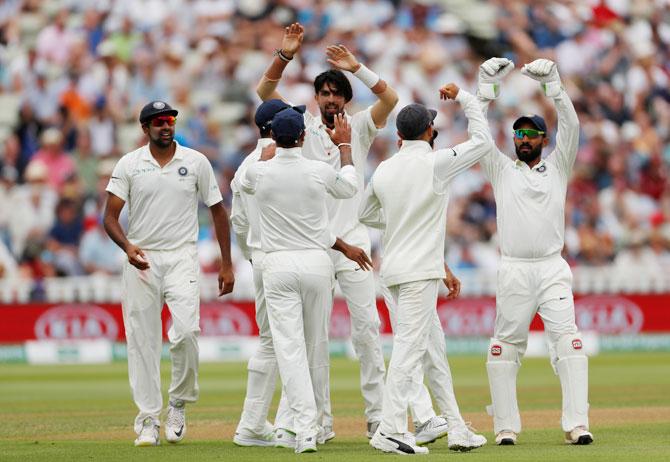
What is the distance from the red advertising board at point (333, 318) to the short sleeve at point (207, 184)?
10.2 metres

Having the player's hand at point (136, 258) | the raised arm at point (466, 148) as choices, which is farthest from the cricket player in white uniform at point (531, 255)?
the player's hand at point (136, 258)

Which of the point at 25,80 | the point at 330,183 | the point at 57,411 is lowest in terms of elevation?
the point at 57,411

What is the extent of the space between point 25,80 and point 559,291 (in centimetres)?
1512

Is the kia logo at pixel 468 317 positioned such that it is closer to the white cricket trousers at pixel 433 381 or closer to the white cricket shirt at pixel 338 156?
the white cricket shirt at pixel 338 156

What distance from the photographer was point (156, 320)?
10.9 meters

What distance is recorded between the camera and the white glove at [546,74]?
10.2 m

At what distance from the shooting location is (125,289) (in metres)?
10.9

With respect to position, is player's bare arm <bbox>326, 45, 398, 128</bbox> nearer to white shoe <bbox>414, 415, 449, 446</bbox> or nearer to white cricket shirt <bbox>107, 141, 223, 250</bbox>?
white cricket shirt <bbox>107, 141, 223, 250</bbox>

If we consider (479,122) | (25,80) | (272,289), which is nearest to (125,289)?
(272,289)

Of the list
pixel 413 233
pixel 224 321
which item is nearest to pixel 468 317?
pixel 224 321

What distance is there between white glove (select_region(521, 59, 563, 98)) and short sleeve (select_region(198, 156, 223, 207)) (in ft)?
7.55

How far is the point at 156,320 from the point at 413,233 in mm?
2136

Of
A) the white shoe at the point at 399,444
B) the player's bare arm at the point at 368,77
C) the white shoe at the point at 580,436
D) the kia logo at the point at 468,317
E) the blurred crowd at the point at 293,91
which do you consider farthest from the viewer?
the blurred crowd at the point at 293,91

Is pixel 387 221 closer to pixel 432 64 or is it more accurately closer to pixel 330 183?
pixel 330 183
